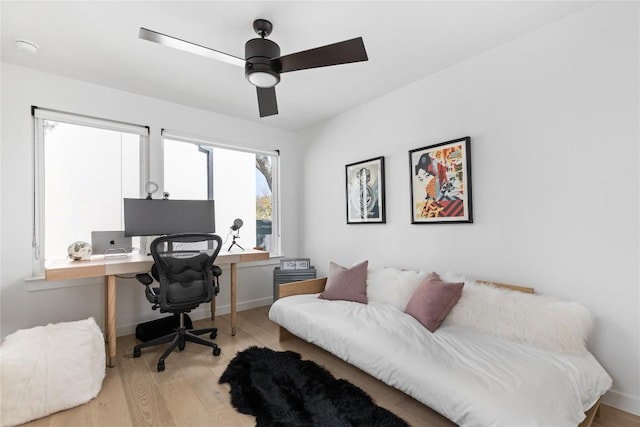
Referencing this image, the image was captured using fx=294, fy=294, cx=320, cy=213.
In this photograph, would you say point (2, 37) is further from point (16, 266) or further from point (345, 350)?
point (345, 350)

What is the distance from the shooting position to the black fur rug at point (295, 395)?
66.9 inches

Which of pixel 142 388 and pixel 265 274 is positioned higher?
pixel 265 274

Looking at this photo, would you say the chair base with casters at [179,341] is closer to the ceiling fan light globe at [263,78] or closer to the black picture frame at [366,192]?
the black picture frame at [366,192]

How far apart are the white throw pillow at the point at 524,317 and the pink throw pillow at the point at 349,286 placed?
80 centimetres

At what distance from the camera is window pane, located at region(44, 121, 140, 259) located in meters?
2.80

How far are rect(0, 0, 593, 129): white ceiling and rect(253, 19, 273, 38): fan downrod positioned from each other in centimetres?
3

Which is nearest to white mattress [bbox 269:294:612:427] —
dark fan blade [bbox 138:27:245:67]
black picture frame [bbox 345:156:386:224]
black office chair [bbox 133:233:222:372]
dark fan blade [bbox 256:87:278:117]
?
black office chair [bbox 133:233:222:372]

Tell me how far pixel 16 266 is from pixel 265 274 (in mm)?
2478

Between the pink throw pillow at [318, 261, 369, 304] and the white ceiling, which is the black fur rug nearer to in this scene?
the pink throw pillow at [318, 261, 369, 304]

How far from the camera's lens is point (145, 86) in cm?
298

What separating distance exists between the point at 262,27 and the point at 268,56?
0.23 metres

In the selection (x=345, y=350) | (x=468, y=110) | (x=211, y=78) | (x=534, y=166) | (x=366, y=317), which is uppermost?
(x=211, y=78)

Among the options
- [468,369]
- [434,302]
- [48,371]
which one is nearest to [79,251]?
[48,371]

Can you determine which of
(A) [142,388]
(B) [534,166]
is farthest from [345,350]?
(B) [534,166]
